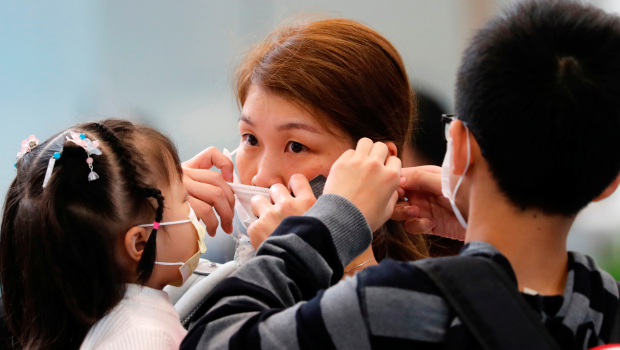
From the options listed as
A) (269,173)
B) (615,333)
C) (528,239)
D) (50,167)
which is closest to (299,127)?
(269,173)

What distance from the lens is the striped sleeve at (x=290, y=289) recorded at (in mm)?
796

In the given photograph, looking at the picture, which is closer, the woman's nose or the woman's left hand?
the woman's left hand

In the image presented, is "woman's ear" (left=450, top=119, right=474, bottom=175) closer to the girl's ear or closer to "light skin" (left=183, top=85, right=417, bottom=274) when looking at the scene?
"light skin" (left=183, top=85, right=417, bottom=274)

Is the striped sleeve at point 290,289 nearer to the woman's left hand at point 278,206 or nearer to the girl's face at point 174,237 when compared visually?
the woman's left hand at point 278,206

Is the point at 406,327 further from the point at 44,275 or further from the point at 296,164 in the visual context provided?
the point at 44,275

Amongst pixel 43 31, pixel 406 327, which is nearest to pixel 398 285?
pixel 406 327

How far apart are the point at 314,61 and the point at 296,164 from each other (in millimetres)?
305

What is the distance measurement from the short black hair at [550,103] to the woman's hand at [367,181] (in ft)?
0.98

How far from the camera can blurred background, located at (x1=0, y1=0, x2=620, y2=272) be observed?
2.78m

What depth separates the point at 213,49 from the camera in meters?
2.85

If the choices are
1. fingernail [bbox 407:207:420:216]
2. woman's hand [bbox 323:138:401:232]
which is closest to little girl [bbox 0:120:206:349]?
woman's hand [bbox 323:138:401:232]

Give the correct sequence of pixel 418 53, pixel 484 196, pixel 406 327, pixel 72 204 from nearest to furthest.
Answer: pixel 406 327
pixel 484 196
pixel 72 204
pixel 418 53

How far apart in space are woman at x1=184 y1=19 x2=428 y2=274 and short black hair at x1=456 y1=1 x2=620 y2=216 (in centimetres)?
60

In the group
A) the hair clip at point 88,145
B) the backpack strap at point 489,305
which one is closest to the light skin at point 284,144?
the hair clip at point 88,145
